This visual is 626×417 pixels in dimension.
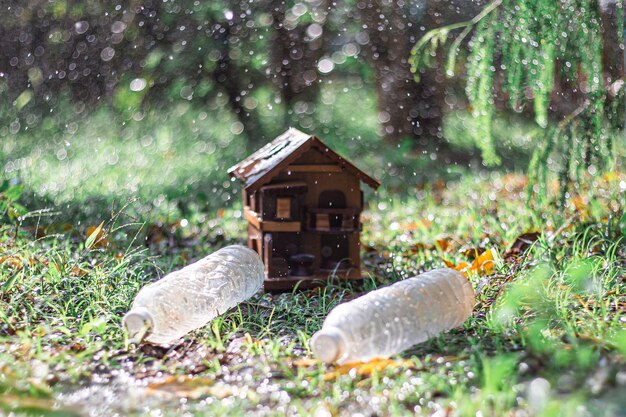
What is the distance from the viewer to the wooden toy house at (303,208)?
3.30 m

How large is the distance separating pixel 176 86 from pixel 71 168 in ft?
3.36

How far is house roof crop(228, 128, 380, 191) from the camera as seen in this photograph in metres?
3.22

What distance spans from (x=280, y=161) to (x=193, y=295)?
2.47ft

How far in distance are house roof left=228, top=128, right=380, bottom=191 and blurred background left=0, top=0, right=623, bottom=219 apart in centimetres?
162

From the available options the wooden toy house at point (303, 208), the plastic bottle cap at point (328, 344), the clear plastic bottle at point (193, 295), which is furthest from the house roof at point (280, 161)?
the plastic bottle cap at point (328, 344)

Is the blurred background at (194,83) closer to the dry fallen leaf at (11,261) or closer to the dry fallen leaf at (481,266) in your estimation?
the dry fallen leaf at (11,261)

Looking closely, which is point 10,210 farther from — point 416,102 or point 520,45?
point 416,102

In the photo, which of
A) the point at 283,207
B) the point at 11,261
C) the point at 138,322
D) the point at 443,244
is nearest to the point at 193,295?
the point at 138,322

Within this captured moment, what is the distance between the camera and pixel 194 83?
582cm

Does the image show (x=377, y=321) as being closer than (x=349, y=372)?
No

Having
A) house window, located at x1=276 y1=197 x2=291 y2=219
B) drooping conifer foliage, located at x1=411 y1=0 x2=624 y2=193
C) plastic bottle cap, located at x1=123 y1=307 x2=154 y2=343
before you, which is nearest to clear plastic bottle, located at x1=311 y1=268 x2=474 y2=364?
plastic bottle cap, located at x1=123 y1=307 x2=154 y2=343

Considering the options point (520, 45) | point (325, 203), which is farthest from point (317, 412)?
point (520, 45)

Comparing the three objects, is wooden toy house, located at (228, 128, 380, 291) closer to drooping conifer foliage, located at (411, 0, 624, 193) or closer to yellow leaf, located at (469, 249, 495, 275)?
yellow leaf, located at (469, 249, 495, 275)

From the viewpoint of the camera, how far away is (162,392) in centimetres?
208
